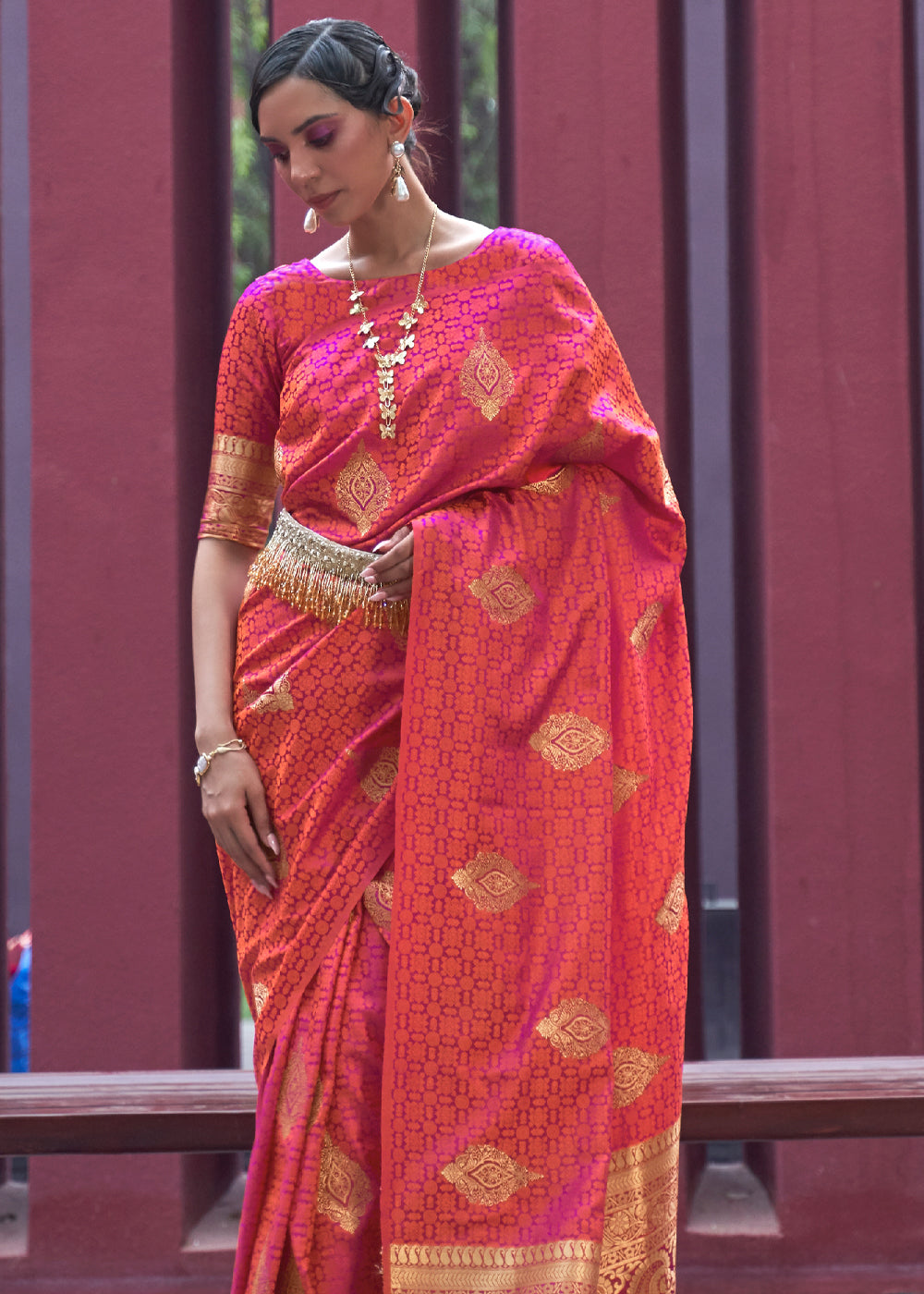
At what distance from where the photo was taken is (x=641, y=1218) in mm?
1396

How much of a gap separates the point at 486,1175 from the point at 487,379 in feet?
2.81

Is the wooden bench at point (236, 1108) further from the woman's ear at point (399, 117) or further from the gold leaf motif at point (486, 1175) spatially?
the woman's ear at point (399, 117)

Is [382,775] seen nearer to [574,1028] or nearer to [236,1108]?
[574,1028]

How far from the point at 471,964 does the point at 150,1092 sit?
2.83 feet

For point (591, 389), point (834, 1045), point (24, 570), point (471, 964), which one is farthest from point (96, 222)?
point (24, 570)

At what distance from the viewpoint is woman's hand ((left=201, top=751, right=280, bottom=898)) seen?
1424mm

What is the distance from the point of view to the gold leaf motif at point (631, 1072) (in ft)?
4.54

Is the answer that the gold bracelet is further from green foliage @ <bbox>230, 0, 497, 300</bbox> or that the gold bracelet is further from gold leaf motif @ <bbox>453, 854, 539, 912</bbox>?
green foliage @ <bbox>230, 0, 497, 300</bbox>

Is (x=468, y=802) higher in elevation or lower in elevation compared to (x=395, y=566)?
lower

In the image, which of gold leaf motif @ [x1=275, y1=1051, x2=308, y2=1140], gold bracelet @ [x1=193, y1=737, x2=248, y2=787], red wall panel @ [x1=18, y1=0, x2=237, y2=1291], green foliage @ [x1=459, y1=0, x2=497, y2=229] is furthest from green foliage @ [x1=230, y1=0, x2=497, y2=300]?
gold leaf motif @ [x1=275, y1=1051, x2=308, y2=1140]

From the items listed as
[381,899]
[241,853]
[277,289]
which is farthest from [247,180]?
[381,899]

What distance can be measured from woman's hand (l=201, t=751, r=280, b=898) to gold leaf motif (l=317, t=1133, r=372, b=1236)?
0.97 ft

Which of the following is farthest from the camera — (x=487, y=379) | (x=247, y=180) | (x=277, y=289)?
(x=247, y=180)

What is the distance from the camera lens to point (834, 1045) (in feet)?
7.14
